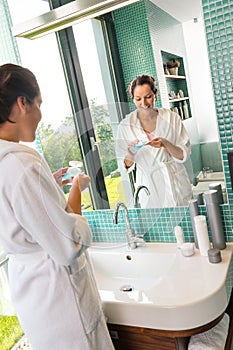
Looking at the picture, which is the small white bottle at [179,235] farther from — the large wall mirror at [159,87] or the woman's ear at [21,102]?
the woman's ear at [21,102]

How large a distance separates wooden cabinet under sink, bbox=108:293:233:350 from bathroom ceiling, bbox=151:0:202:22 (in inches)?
46.8

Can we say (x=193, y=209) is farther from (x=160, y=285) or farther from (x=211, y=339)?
(x=211, y=339)

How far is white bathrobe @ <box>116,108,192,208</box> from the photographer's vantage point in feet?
4.38

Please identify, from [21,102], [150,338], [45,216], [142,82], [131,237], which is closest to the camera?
[45,216]

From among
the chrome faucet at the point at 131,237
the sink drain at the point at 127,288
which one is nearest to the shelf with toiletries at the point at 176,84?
the chrome faucet at the point at 131,237

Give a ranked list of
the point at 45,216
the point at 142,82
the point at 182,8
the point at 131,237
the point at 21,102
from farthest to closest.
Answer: the point at 131,237
the point at 142,82
the point at 182,8
the point at 21,102
the point at 45,216

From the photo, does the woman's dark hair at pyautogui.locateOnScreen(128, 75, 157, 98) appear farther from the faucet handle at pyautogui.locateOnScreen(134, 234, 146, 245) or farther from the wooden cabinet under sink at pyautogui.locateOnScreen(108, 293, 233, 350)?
the wooden cabinet under sink at pyautogui.locateOnScreen(108, 293, 233, 350)

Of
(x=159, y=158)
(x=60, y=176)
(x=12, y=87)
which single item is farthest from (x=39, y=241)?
(x=159, y=158)

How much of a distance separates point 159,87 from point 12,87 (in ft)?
2.07

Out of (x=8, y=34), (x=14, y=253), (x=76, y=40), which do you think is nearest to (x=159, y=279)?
(x=14, y=253)

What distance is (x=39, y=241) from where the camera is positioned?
3.36 ft

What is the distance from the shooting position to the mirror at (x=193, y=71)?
4.36 feet

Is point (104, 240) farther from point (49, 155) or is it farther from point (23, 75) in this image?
point (23, 75)

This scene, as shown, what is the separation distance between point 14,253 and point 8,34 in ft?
4.41
